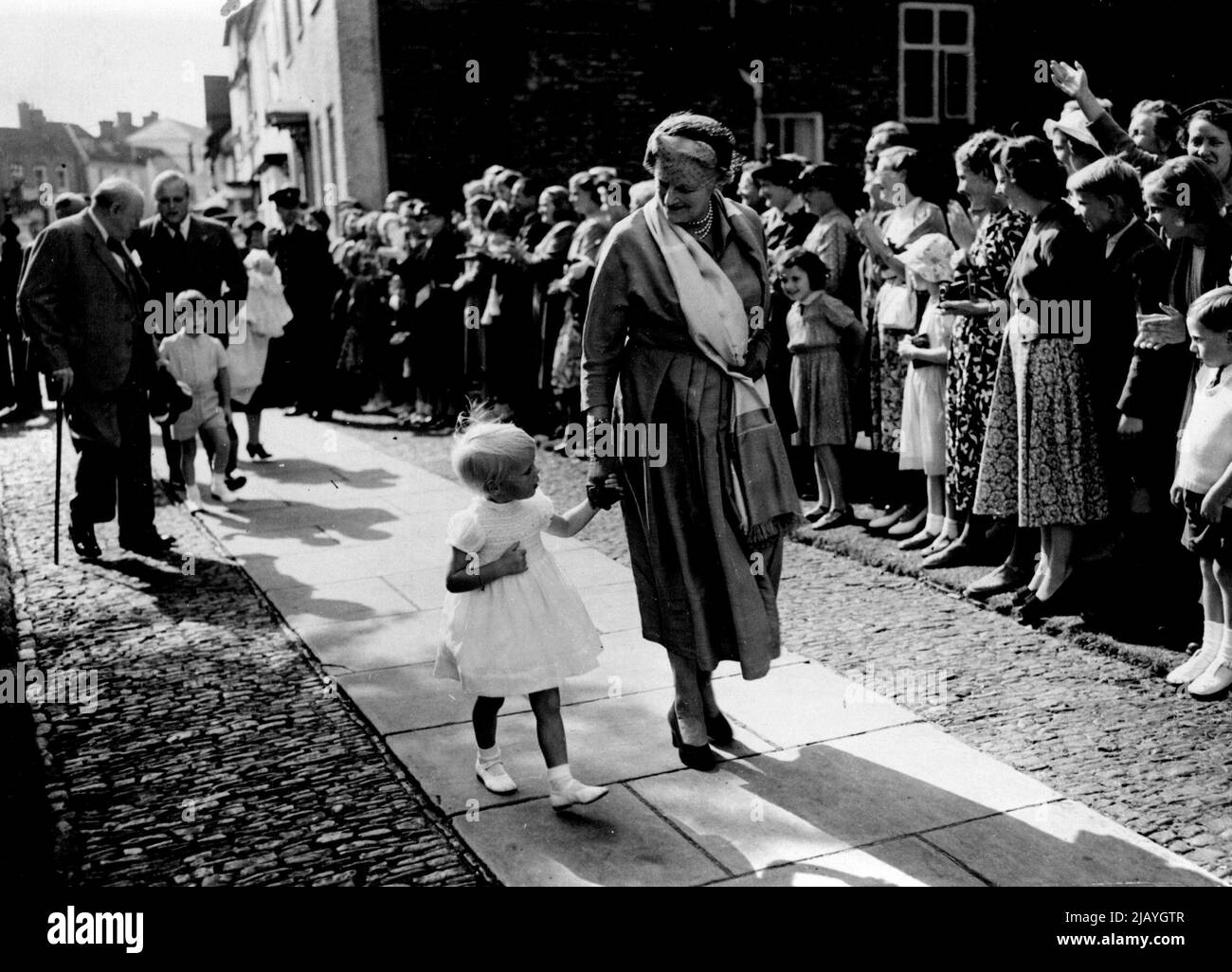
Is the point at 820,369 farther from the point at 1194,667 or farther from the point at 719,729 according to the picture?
the point at 719,729

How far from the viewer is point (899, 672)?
5.04 m

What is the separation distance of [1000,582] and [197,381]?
547cm

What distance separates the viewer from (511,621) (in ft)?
12.4

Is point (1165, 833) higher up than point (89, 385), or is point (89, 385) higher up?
point (89, 385)

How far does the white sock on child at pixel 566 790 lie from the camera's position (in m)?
3.81

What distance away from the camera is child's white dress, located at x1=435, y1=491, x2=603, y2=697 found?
3.74 m

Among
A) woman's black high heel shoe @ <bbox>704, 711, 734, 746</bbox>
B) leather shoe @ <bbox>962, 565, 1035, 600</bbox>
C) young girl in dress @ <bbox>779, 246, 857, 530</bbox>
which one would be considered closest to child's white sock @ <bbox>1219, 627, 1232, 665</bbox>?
leather shoe @ <bbox>962, 565, 1035, 600</bbox>

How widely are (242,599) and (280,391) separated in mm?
7039

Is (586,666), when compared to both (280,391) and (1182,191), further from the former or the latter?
(280,391)

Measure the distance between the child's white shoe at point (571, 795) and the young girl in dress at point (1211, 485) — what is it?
7.51 feet

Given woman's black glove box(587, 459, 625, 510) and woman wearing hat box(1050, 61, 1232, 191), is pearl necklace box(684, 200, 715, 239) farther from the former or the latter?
woman wearing hat box(1050, 61, 1232, 191)

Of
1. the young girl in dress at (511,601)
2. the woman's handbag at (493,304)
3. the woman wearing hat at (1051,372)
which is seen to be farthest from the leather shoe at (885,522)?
the woman's handbag at (493,304)

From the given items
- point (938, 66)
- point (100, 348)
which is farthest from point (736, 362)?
point (938, 66)

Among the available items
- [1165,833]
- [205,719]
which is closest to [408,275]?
[205,719]
